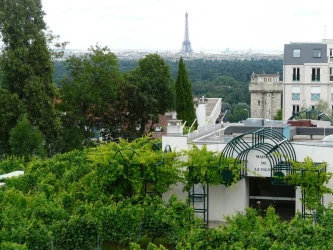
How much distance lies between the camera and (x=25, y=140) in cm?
3975

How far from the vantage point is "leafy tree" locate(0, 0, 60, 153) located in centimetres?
4181

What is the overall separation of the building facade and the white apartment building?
18.6 meters

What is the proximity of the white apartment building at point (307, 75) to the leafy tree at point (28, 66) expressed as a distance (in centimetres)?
3019

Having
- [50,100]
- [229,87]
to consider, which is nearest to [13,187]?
[50,100]

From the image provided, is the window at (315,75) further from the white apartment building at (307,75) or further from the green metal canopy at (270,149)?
the green metal canopy at (270,149)

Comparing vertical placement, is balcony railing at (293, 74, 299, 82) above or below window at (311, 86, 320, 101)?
above

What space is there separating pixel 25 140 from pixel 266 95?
52.9m

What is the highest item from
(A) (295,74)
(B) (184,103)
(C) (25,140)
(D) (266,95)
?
(A) (295,74)

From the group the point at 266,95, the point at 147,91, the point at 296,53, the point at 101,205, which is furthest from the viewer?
the point at 266,95

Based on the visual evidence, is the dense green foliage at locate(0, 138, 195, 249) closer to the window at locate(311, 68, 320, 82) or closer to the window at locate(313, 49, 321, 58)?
the window at locate(311, 68, 320, 82)

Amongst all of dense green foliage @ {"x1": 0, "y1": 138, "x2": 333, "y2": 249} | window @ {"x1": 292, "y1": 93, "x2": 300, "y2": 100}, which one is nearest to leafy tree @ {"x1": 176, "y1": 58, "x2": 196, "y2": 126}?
window @ {"x1": 292, "y1": 93, "x2": 300, "y2": 100}

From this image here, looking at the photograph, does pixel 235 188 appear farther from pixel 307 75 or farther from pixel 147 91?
pixel 307 75

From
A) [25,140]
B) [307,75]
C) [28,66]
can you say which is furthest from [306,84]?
[25,140]

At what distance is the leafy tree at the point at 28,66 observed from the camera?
41812 mm
